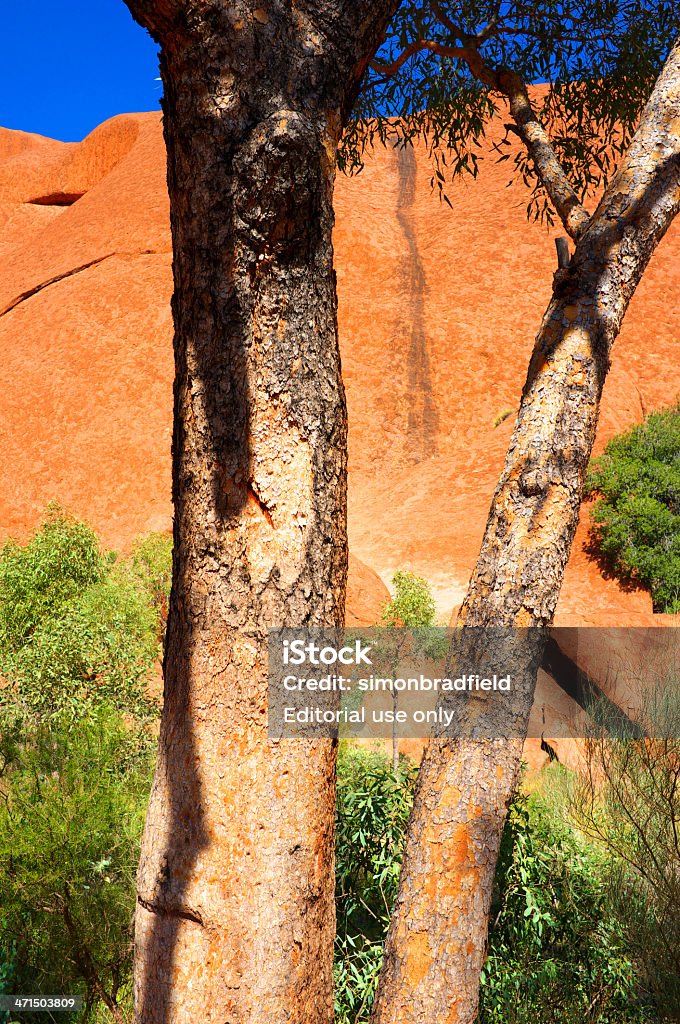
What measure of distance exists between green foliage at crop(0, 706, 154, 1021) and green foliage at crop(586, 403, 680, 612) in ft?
33.3

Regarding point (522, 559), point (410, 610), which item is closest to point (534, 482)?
point (522, 559)

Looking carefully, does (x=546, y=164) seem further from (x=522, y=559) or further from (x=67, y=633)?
(x=67, y=633)

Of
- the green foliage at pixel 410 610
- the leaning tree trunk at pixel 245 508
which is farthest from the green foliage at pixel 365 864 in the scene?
the green foliage at pixel 410 610

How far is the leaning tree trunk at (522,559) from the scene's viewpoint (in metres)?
2.19

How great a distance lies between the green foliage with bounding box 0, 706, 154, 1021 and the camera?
506 cm

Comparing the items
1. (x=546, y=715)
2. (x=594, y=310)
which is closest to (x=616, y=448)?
(x=546, y=715)

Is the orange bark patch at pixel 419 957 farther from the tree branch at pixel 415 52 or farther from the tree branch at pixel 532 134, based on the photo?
the tree branch at pixel 415 52

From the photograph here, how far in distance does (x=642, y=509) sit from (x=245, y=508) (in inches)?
532

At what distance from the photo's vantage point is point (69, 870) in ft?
16.9

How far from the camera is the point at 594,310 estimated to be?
270cm

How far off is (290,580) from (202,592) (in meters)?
0.23

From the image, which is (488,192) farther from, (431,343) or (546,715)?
(546,715)

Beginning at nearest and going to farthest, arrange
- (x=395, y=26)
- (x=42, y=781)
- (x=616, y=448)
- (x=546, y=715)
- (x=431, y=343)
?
(x=395, y=26) → (x=42, y=781) → (x=546, y=715) → (x=616, y=448) → (x=431, y=343)

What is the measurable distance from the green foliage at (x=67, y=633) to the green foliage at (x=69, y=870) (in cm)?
162
